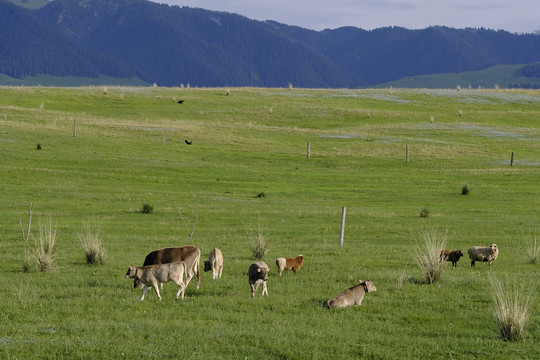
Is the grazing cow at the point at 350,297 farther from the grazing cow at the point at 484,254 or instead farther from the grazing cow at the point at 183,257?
the grazing cow at the point at 484,254

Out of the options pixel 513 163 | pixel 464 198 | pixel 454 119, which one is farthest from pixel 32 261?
A: pixel 454 119

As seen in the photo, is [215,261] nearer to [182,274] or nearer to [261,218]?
[182,274]

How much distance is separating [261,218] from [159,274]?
2152 cm

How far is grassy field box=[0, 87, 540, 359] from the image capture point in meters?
14.5

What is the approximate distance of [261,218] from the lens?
3850 centimetres

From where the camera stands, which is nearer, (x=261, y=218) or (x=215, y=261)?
(x=215, y=261)

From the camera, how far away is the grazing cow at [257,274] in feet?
55.6

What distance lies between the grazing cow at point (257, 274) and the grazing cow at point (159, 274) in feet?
5.49

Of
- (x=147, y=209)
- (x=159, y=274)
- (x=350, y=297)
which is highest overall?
(x=159, y=274)

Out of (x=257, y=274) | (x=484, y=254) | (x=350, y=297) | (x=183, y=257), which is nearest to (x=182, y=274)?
(x=183, y=257)

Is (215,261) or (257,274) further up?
(257,274)

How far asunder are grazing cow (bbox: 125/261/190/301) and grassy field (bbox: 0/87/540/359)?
0.59 meters

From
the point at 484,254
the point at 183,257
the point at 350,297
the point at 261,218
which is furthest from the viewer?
the point at 261,218

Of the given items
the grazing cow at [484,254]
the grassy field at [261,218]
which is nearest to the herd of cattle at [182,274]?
the grassy field at [261,218]
